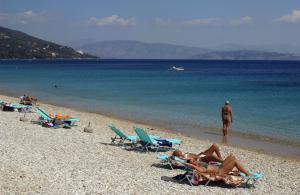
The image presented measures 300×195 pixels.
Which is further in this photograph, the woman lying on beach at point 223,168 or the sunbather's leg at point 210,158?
the sunbather's leg at point 210,158

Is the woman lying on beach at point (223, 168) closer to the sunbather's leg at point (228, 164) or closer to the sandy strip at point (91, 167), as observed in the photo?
the sunbather's leg at point (228, 164)

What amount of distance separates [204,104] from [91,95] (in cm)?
1118

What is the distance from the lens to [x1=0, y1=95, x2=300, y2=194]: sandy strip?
9.86 metres

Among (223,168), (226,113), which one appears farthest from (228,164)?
(226,113)

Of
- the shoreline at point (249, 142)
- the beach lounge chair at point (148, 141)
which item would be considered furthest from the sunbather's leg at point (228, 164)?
the shoreline at point (249, 142)

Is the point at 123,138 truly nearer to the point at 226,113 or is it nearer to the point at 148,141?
the point at 148,141

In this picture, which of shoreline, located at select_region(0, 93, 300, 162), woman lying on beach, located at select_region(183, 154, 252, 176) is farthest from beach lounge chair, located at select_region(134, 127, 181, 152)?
shoreline, located at select_region(0, 93, 300, 162)

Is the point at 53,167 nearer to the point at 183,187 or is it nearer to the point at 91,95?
the point at 183,187

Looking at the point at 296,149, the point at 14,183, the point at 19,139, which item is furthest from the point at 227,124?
the point at 14,183

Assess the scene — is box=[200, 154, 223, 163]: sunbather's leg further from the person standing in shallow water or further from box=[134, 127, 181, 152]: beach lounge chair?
the person standing in shallow water

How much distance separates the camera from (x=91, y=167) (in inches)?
463

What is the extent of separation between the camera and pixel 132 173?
11.5 meters

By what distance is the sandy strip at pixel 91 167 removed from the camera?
986 centimetres

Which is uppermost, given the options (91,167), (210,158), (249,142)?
(210,158)
